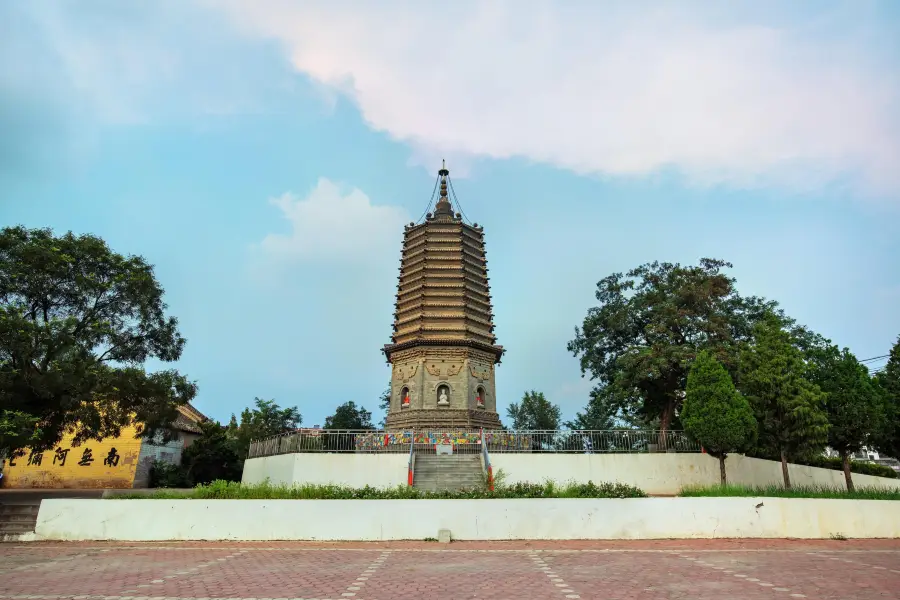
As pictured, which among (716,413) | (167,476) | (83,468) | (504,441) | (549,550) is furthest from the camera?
(83,468)

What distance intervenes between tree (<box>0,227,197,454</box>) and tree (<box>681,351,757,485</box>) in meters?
17.6

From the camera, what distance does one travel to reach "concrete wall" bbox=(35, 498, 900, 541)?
13258 millimetres

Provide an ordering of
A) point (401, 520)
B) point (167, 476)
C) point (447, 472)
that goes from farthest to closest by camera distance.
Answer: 1. point (167, 476)
2. point (447, 472)
3. point (401, 520)

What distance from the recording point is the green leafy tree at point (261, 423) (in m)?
31.4

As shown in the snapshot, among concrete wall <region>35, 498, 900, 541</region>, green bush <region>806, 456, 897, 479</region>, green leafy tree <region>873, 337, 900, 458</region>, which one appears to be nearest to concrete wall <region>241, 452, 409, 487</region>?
concrete wall <region>35, 498, 900, 541</region>

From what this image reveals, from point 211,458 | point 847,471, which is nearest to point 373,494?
point 847,471

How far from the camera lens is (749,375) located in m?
18.2

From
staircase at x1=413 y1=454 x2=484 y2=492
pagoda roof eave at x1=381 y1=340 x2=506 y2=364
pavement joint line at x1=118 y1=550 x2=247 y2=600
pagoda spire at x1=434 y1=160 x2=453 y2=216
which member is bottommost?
pavement joint line at x1=118 y1=550 x2=247 y2=600

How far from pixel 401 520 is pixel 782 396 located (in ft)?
41.3

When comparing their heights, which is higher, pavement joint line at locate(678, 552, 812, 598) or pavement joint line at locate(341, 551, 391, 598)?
pavement joint line at locate(678, 552, 812, 598)

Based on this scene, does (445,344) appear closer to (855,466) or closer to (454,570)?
(454,570)

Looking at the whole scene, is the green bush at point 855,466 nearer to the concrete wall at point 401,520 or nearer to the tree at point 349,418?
the concrete wall at point 401,520

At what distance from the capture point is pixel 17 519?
15.1 m

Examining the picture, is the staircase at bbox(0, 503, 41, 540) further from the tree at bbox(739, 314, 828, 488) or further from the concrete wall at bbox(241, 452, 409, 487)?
the tree at bbox(739, 314, 828, 488)
